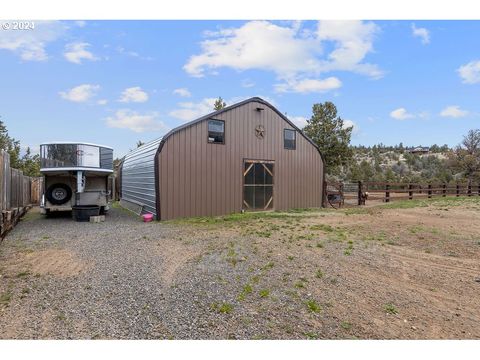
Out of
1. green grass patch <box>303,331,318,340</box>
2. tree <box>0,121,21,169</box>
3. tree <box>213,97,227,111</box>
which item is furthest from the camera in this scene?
tree <box>213,97,227,111</box>

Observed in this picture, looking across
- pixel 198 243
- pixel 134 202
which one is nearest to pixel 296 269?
pixel 198 243

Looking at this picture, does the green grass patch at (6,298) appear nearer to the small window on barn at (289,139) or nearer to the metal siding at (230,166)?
the metal siding at (230,166)

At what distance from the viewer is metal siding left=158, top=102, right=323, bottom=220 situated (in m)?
10.9

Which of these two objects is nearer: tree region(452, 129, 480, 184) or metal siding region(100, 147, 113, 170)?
metal siding region(100, 147, 113, 170)

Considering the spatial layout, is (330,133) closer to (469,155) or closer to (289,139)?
(289,139)

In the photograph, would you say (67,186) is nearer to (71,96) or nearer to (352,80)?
(71,96)

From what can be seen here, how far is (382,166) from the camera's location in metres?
42.0

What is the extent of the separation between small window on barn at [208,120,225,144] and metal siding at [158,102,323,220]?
0.20m

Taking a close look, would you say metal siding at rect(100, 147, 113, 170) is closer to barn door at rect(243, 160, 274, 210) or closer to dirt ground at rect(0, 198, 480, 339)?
dirt ground at rect(0, 198, 480, 339)

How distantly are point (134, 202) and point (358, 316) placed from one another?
1275 centimetres

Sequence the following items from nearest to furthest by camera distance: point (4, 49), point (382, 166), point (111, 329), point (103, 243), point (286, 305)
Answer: point (111, 329), point (286, 305), point (103, 243), point (4, 49), point (382, 166)

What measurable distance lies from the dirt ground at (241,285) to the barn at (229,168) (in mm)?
3237

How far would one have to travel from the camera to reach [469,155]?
27.0 meters


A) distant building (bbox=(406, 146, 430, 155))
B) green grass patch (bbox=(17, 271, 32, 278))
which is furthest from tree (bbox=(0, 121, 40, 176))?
distant building (bbox=(406, 146, 430, 155))
